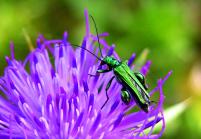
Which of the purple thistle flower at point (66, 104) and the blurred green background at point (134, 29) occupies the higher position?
the blurred green background at point (134, 29)

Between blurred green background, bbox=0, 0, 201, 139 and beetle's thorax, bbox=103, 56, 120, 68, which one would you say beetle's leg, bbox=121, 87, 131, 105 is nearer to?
beetle's thorax, bbox=103, 56, 120, 68

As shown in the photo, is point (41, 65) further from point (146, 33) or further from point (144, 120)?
point (146, 33)

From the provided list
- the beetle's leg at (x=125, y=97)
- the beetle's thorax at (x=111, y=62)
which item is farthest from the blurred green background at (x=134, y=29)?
the beetle's leg at (x=125, y=97)

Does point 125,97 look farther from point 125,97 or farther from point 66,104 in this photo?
point 66,104

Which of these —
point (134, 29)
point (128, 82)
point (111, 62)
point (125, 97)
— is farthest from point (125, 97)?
point (134, 29)

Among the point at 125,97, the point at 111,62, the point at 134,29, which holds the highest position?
the point at 134,29

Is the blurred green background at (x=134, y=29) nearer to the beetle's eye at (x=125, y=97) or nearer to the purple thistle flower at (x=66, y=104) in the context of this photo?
the purple thistle flower at (x=66, y=104)
